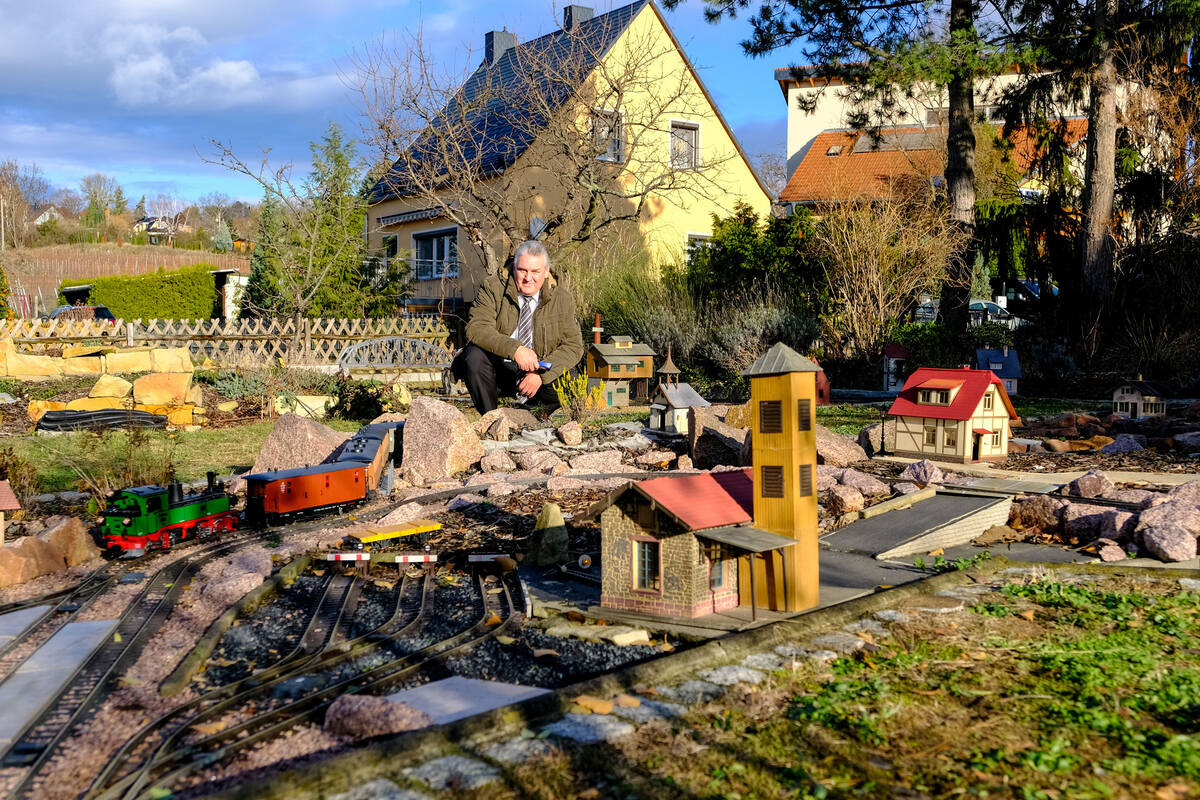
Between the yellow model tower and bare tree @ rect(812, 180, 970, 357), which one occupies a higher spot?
bare tree @ rect(812, 180, 970, 357)

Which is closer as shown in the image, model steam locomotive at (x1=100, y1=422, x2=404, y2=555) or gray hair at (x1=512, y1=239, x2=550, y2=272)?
model steam locomotive at (x1=100, y1=422, x2=404, y2=555)

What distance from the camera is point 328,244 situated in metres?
26.3

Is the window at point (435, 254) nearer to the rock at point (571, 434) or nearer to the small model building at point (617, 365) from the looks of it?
the small model building at point (617, 365)

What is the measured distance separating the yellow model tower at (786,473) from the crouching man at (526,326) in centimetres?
599

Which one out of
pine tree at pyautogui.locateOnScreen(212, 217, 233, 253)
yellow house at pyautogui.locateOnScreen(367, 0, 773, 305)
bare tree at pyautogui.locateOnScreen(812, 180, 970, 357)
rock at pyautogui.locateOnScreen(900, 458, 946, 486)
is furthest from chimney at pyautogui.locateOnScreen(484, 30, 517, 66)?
pine tree at pyautogui.locateOnScreen(212, 217, 233, 253)

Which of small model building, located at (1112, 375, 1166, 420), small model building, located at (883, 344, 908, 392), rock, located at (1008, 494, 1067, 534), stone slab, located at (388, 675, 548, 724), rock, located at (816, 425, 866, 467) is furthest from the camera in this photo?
small model building, located at (883, 344, 908, 392)

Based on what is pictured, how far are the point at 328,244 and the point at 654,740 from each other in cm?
2431

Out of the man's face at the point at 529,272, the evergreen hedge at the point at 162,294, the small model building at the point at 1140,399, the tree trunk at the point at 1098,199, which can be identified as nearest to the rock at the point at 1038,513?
the man's face at the point at 529,272

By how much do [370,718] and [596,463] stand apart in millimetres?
7350

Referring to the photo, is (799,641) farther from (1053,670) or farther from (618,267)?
(618,267)

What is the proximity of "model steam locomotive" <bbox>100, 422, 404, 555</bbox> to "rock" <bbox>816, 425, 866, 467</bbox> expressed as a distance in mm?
4968

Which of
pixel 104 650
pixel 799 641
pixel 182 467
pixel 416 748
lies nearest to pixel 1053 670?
pixel 799 641

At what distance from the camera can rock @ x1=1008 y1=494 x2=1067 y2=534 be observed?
8195mm

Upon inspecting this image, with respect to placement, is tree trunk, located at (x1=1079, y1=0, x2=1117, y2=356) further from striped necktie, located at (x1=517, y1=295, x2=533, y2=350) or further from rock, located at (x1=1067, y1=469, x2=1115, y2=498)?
striped necktie, located at (x1=517, y1=295, x2=533, y2=350)
